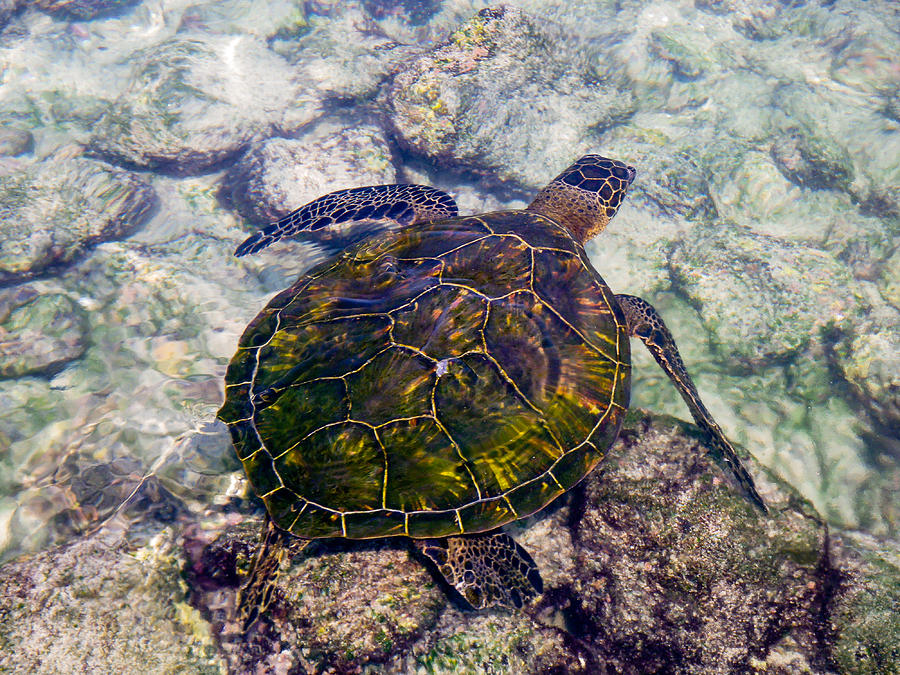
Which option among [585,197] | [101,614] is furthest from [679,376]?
[101,614]

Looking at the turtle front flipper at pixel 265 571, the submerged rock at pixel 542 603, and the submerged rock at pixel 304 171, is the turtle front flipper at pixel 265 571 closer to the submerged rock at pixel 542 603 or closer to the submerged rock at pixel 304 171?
the submerged rock at pixel 542 603

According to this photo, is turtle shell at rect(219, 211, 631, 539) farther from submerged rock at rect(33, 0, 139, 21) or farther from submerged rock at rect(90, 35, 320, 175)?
submerged rock at rect(33, 0, 139, 21)

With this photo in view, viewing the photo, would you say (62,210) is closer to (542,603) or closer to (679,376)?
(542,603)

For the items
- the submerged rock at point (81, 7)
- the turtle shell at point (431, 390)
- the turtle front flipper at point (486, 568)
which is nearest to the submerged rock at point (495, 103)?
the turtle shell at point (431, 390)

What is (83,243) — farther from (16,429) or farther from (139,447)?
(139,447)

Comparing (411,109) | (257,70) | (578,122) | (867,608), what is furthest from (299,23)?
(867,608)

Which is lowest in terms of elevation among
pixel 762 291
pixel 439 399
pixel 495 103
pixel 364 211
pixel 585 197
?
pixel 762 291
